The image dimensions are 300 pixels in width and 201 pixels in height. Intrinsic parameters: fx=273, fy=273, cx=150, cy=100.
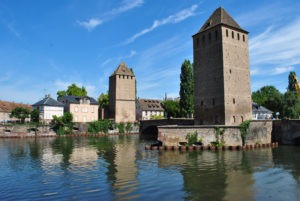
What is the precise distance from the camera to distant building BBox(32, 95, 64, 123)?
48750 mm

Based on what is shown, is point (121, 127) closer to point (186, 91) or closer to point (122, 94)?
point (122, 94)

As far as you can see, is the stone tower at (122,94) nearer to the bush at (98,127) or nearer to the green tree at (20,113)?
the bush at (98,127)

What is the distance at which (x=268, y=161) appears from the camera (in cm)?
1870

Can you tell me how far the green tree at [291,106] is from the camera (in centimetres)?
4388

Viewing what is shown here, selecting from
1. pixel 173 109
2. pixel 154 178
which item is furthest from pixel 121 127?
pixel 154 178

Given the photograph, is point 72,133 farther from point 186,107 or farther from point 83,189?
point 83,189

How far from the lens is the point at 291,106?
44.7 meters

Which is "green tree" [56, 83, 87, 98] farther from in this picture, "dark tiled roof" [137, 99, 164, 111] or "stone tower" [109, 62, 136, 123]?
"dark tiled roof" [137, 99, 164, 111]

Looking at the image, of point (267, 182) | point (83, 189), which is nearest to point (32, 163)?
point (83, 189)

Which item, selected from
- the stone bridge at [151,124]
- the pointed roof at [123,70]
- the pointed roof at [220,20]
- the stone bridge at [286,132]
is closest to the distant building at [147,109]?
the pointed roof at [123,70]

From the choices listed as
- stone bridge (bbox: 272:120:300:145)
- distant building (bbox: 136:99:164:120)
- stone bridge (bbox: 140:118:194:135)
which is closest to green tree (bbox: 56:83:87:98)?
distant building (bbox: 136:99:164:120)

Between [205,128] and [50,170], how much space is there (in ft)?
45.9

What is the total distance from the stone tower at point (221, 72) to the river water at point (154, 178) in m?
9.06

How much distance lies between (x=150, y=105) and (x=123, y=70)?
15.9 meters
